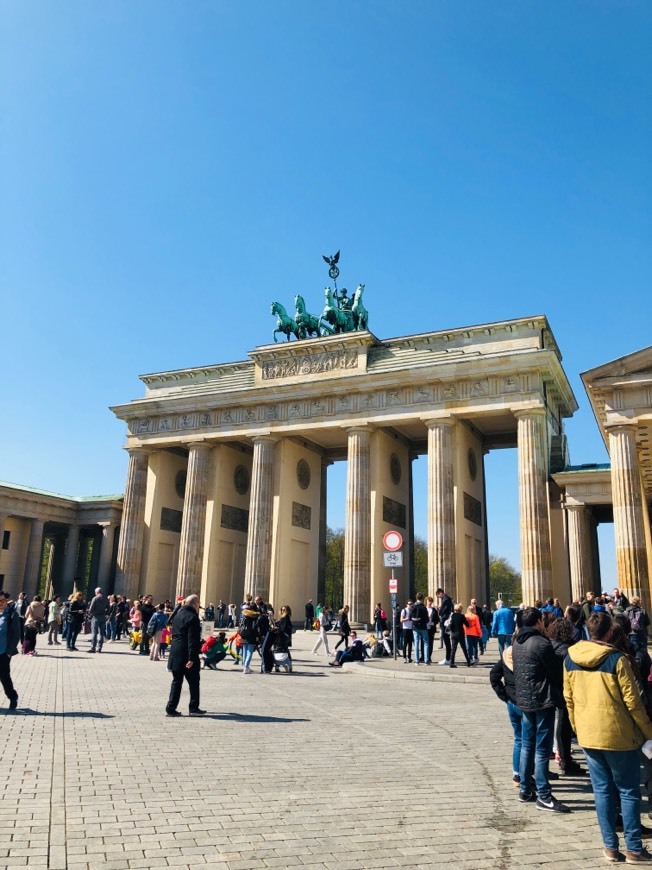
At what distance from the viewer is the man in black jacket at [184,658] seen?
10.1 meters

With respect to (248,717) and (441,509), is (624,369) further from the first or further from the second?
(248,717)

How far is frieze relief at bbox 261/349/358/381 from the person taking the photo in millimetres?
39250

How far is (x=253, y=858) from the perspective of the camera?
15.1ft

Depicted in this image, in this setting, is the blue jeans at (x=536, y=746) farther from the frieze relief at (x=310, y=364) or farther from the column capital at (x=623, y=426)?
the frieze relief at (x=310, y=364)

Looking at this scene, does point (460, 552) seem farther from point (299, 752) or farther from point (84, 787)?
point (84, 787)

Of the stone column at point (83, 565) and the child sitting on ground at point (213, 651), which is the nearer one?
the child sitting on ground at point (213, 651)

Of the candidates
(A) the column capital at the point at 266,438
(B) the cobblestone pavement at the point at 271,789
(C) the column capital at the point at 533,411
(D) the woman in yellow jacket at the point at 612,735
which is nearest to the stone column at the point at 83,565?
(A) the column capital at the point at 266,438

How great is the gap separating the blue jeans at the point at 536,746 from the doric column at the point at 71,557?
47646 millimetres

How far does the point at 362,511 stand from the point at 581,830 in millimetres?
31159

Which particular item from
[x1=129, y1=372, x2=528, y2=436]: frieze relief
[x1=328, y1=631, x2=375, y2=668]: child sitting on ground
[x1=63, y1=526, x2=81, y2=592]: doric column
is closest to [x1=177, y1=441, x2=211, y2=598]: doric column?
[x1=129, y1=372, x2=528, y2=436]: frieze relief

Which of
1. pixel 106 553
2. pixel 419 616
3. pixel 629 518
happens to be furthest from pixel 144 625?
pixel 106 553

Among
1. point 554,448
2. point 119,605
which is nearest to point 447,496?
point 554,448

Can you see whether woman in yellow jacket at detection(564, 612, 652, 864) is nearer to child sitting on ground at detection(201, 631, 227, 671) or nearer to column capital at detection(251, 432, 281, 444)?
child sitting on ground at detection(201, 631, 227, 671)

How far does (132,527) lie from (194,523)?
15.9ft
